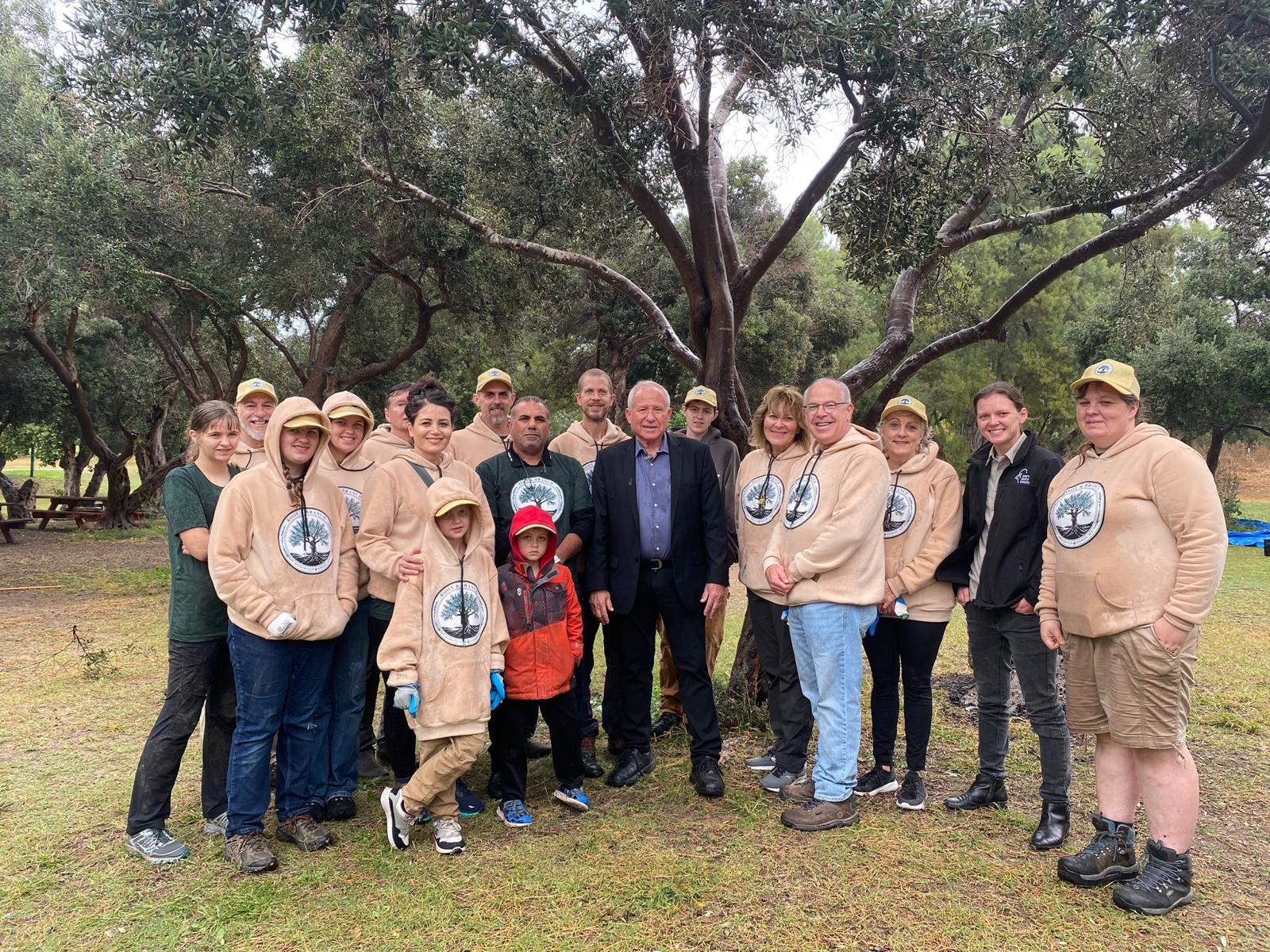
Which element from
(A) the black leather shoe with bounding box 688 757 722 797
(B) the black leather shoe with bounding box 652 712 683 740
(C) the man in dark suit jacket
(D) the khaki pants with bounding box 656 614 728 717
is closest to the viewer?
(A) the black leather shoe with bounding box 688 757 722 797

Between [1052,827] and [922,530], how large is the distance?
61.1 inches

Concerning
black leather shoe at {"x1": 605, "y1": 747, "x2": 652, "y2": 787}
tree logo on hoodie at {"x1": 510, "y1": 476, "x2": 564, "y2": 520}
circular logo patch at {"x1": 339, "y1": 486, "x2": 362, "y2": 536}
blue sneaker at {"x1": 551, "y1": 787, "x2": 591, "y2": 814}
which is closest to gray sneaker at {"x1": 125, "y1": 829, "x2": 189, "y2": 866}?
circular logo patch at {"x1": 339, "y1": 486, "x2": 362, "y2": 536}

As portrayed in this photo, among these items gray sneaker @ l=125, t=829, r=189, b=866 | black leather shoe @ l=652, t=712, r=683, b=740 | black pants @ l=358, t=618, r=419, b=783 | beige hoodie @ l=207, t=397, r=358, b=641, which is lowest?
gray sneaker @ l=125, t=829, r=189, b=866

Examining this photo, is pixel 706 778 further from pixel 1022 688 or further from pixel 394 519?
pixel 394 519

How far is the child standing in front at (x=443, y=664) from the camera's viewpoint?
4.08 meters

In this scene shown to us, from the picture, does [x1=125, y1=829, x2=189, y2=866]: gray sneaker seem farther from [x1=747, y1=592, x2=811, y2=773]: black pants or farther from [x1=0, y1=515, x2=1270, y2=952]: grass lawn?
[x1=747, y1=592, x2=811, y2=773]: black pants

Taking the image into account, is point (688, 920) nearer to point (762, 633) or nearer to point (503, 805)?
point (503, 805)

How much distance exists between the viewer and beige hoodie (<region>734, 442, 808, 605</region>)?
4.82 meters

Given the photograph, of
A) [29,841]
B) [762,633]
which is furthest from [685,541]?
[29,841]

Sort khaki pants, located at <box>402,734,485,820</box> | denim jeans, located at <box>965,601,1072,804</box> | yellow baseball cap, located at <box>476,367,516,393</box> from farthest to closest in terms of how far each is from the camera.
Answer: yellow baseball cap, located at <box>476,367,516,393</box> < denim jeans, located at <box>965,601,1072,804</box> < khaki pants, located at <box>402,734,485,820</box>

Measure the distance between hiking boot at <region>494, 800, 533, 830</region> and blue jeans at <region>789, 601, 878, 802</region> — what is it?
151 cm

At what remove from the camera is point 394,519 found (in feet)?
14.5

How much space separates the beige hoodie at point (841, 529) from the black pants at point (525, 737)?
1336 mm

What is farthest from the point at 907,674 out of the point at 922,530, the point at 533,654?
the point at 533,654
